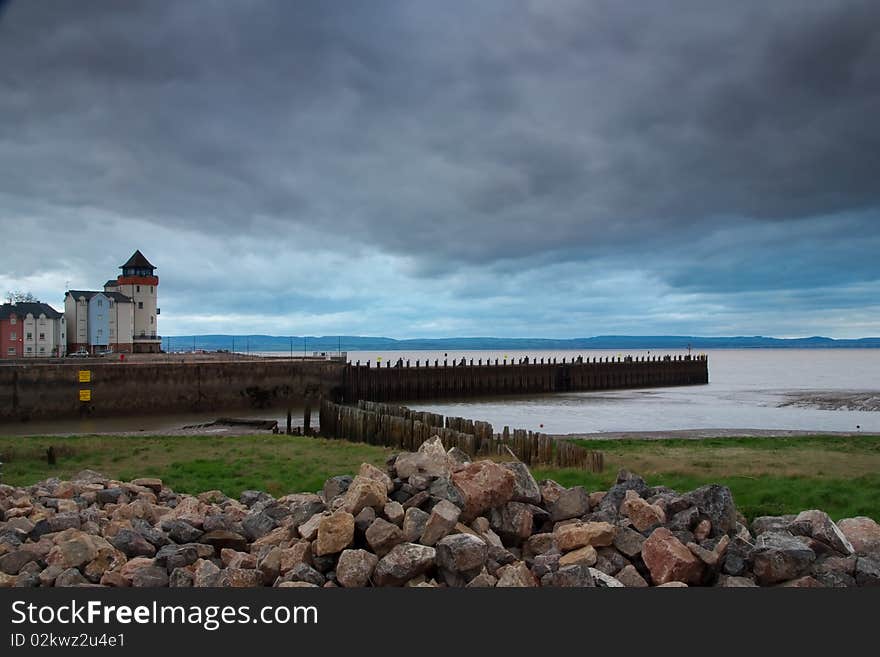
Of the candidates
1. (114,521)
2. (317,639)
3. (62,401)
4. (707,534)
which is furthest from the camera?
(62,401)

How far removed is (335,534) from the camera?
6789 millimetres

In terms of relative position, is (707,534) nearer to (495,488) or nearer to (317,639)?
(495,488)

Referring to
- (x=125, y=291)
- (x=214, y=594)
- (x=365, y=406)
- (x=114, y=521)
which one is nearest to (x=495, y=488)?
(x=214, y=594)

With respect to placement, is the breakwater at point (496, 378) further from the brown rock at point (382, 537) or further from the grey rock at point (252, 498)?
the brown rock at point (382, 537)

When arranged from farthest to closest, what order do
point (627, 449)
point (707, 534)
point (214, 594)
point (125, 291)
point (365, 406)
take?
point (125, 291), point (365, 406), point (627, 449), point (707, 534), point (214, 594)

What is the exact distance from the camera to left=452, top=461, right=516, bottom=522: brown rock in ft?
24.5

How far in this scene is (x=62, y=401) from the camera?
41.1 metres

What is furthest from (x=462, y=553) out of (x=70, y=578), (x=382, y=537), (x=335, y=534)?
(x=70, y=578)

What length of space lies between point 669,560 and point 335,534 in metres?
3.23

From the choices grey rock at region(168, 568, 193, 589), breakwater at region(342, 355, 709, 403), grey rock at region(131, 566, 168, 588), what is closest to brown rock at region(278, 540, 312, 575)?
grey rock at region(168, 568, 193, 589)

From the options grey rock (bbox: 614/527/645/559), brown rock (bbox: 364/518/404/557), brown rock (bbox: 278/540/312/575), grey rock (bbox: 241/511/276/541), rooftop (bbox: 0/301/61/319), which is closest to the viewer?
brown rock (bbox: 364/518/404/557)

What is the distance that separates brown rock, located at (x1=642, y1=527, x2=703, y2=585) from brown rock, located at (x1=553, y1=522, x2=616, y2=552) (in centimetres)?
37

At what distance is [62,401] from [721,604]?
43.1 metres

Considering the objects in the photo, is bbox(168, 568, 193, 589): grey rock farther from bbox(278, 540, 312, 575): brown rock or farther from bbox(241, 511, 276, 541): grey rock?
bbox(241, 511, 276, 541): grey rock
